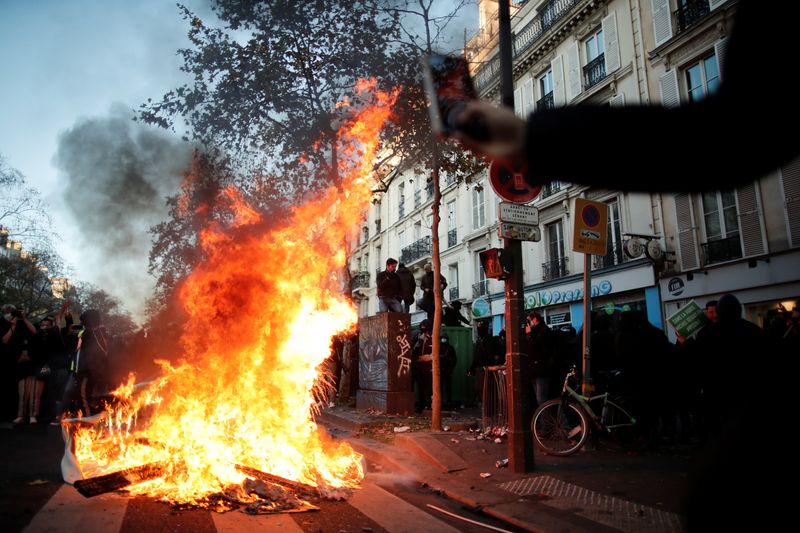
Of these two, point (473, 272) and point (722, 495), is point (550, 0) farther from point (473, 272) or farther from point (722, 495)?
point (722, 495)

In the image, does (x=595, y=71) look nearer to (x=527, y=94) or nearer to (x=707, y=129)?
(x=527, y=94)

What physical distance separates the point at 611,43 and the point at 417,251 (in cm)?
1762

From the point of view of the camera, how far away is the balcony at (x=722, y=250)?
53.7ft

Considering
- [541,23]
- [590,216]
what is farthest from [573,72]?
[590,216]

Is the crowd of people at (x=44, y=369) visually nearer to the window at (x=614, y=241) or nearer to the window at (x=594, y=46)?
the window at (x=614, y=241)

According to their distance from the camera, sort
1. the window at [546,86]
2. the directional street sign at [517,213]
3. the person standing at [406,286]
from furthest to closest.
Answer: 1. the window at [546,86]
2. the person standing at [406,286]
3. the directional street sign at [517,213]

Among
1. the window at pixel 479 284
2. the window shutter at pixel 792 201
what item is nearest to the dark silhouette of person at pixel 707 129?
the window shutter at pixel 792 201

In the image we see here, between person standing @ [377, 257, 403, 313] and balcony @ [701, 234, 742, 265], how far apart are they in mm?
11045

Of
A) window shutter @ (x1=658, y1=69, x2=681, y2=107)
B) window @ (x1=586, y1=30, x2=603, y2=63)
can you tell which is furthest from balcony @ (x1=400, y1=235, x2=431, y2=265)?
window shutter @ (x1=658, y1=69, x2=681, y2=107)

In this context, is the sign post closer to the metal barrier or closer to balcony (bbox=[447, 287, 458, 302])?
the metal barrier

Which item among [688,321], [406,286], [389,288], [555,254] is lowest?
[688,321]

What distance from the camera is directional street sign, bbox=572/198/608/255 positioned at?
7.42 meters

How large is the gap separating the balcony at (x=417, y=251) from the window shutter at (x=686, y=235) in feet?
55.7

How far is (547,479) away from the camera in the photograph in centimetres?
595
